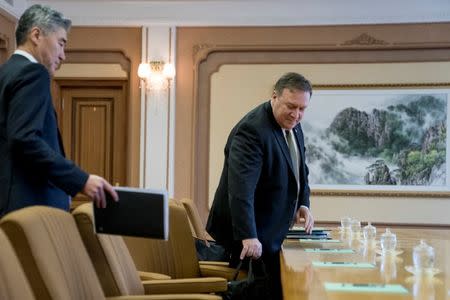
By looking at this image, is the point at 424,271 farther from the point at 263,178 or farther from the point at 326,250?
the point at 263,178

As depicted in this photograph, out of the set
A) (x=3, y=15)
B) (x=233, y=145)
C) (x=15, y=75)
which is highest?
(x=3, y=15)

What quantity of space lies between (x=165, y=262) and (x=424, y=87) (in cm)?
385

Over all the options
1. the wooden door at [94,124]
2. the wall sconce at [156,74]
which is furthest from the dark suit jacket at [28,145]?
the wooden door at [94,124]

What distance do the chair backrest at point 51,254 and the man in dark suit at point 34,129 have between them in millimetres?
150

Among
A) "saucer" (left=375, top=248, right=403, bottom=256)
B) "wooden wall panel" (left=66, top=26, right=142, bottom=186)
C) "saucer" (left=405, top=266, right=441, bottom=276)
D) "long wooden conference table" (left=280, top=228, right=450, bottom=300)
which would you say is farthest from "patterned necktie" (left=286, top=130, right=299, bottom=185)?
"wooden wall panel" (left=66, top=26, right=142, bottom=186)

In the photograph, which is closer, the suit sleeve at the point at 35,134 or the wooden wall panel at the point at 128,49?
the suit sleeve at the point at 35,134

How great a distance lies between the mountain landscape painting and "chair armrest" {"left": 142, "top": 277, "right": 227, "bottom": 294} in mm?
3712

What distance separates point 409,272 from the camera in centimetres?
171

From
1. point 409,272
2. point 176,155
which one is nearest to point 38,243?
point 409,272

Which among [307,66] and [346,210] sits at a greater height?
[307,66]

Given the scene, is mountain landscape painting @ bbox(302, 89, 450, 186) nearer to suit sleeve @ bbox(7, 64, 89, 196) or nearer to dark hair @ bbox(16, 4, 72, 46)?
dark hair @ bbox(16, 4, 72, 46)

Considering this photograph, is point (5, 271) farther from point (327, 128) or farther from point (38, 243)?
point (327, 128)

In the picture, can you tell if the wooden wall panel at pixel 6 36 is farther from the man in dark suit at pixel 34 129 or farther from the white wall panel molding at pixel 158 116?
the man in dark suit at pixel 34 129

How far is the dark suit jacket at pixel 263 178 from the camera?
7.45 ft
